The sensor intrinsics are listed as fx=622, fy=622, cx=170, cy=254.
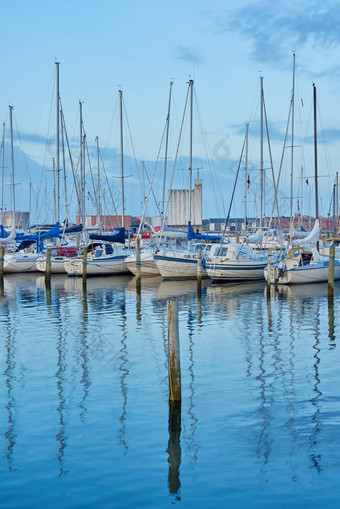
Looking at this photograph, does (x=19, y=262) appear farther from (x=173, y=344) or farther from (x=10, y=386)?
(x=173, y=344)

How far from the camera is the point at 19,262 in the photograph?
48531mm

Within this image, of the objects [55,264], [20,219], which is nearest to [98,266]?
[55,264]

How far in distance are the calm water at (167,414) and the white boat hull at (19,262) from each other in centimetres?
2439

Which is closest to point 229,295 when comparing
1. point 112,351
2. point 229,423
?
point 112,351

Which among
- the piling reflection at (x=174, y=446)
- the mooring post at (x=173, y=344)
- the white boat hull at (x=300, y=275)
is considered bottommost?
the piling reflection at (x=174, y=446)

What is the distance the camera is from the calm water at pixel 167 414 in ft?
31.0

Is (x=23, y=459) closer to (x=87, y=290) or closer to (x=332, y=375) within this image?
(x=332, y=375)

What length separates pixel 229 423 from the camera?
12.2m

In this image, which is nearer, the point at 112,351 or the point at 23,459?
the point at 23,459

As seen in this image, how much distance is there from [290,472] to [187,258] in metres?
30.5

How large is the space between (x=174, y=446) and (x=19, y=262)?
1552 inches

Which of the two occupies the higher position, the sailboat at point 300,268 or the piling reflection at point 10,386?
the sailboat at point 300,268

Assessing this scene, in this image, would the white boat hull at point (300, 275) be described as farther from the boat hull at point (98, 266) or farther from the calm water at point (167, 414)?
the boat hull at point (98, 266)

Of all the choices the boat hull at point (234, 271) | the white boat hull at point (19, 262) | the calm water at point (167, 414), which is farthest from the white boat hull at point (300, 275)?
the white boat hull at point (19, 262)
